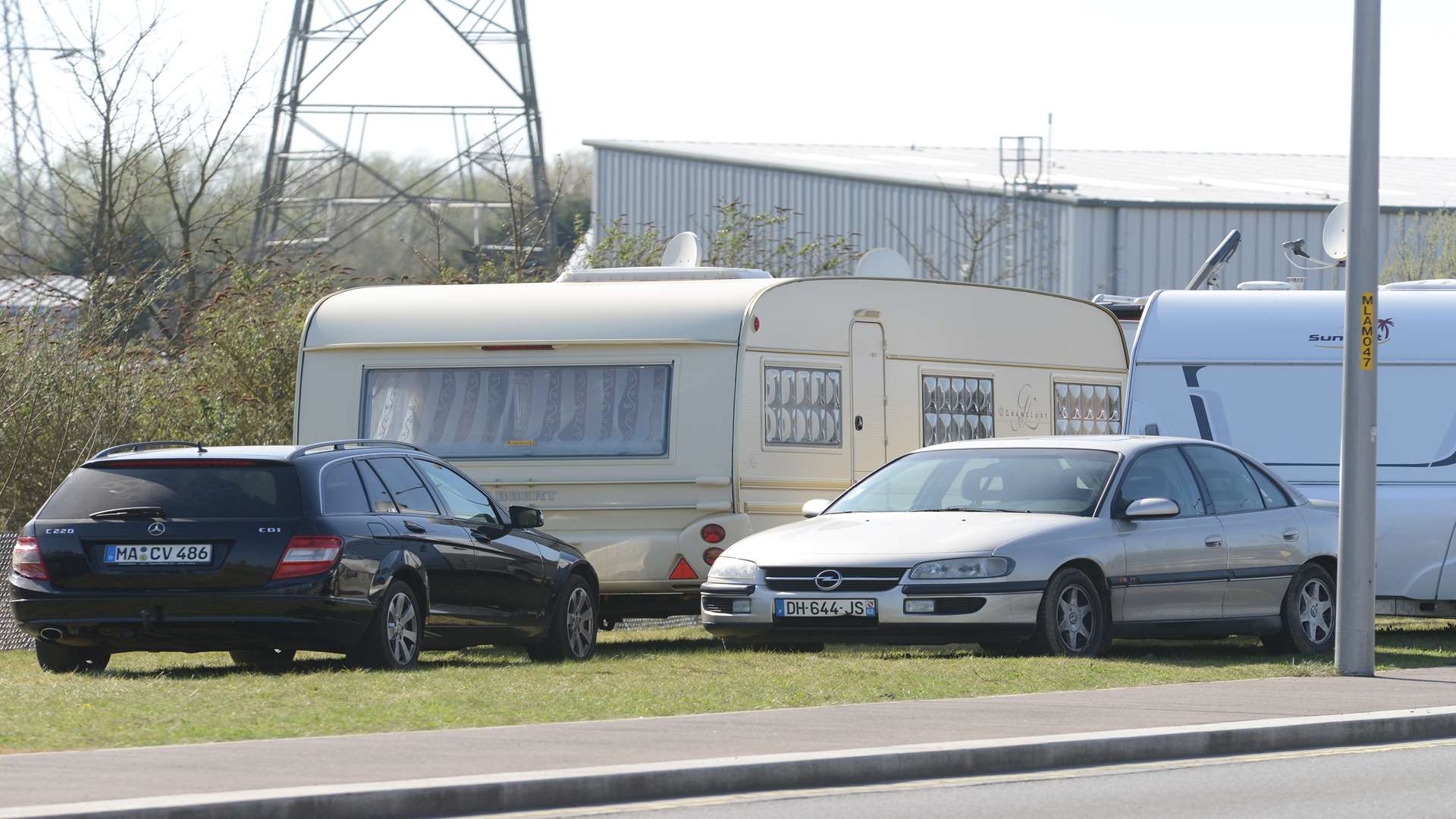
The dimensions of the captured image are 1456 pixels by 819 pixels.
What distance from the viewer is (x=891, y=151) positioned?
5653 centimetres

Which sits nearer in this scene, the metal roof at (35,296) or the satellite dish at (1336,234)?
the satellite dish at (1336,234)

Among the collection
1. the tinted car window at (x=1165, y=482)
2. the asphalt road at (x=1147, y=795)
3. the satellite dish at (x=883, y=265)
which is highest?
the satellite dish at (x=883, y=265)

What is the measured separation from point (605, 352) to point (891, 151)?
42.3 meters

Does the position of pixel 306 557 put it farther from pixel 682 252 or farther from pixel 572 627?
pixel 682 252

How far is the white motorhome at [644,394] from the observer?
14.7m

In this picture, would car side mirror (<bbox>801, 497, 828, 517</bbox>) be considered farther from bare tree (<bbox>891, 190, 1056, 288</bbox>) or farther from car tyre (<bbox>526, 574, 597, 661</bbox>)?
bare tree (<bbox>891, 190, 1056, 288</bbox>)

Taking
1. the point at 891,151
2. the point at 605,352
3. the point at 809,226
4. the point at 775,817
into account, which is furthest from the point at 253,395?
the point at 891,151

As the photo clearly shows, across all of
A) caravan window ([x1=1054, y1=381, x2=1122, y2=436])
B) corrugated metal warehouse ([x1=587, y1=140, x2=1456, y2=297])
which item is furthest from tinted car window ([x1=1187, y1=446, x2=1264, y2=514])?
corrugated metal warehouse ([x1=587, y1=140, x2=1456, y2=297])

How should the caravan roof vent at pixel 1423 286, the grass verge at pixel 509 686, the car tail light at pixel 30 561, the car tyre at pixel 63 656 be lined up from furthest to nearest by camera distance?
the caravan roof vent at pixel 1423 286
the car tyre at pixel 63 656
the car tail light at pixel 30 561
the grass verge at pixel 509 686

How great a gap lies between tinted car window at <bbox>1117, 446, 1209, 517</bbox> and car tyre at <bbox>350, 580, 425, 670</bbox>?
446cm

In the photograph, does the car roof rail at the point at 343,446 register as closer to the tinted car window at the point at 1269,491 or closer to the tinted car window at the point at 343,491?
the tinted car window at the point at 343,491

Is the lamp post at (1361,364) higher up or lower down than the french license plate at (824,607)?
higher up

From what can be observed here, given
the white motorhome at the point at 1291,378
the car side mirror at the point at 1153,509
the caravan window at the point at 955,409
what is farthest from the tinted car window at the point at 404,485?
the white motorhome at the point at 1291,378

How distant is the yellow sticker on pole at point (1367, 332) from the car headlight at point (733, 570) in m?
3.76
